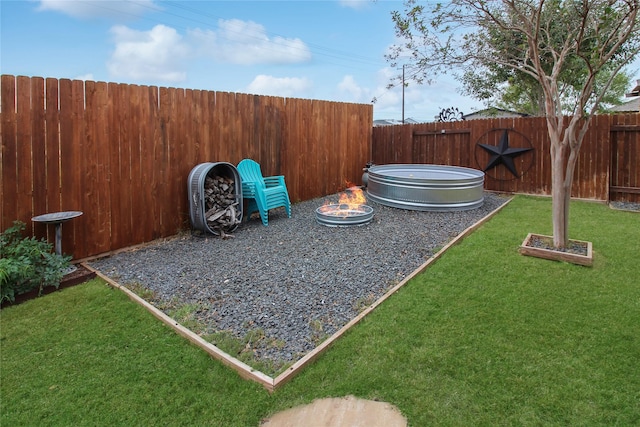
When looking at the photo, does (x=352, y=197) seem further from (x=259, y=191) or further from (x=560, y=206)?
(x=560, y=206)

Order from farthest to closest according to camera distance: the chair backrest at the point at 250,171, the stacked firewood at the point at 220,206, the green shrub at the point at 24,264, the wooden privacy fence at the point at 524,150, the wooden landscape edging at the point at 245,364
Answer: the wooden privacy fence at the point at 524,150
the chair backrest at the point at 250,171
the stacked firewood at the point at 220,206
the green shrub at the point at 24,264
the wooden landscape edging at the point at 245,364

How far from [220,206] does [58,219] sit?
196cm

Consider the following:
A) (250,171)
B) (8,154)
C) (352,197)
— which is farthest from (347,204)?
(8,154)

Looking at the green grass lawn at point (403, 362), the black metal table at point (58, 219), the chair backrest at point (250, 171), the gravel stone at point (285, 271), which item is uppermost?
the chair backrest at point (250, 171)

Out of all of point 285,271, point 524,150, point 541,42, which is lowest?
point 285,271

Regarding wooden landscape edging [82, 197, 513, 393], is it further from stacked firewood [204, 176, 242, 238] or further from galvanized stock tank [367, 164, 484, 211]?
galvanized stock tank [367, 164, 484, 211]

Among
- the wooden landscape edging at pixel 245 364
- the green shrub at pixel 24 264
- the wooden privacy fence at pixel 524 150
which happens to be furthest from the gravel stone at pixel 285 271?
the wooden privacy fence at pixel 524 150

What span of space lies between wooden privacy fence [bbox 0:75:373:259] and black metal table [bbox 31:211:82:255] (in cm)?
18

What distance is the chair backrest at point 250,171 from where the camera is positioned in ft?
19.0

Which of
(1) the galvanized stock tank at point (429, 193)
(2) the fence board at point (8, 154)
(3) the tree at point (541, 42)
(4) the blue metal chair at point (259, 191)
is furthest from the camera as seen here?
(1) the galvanized stock tank at point (429, 193)

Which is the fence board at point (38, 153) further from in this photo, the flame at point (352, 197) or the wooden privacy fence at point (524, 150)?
the wooden privacy fence at point (524, 150)

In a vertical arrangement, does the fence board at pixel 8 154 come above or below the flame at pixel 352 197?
above

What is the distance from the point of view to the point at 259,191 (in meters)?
5.53

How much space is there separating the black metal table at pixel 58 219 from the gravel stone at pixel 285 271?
0.43 metres
